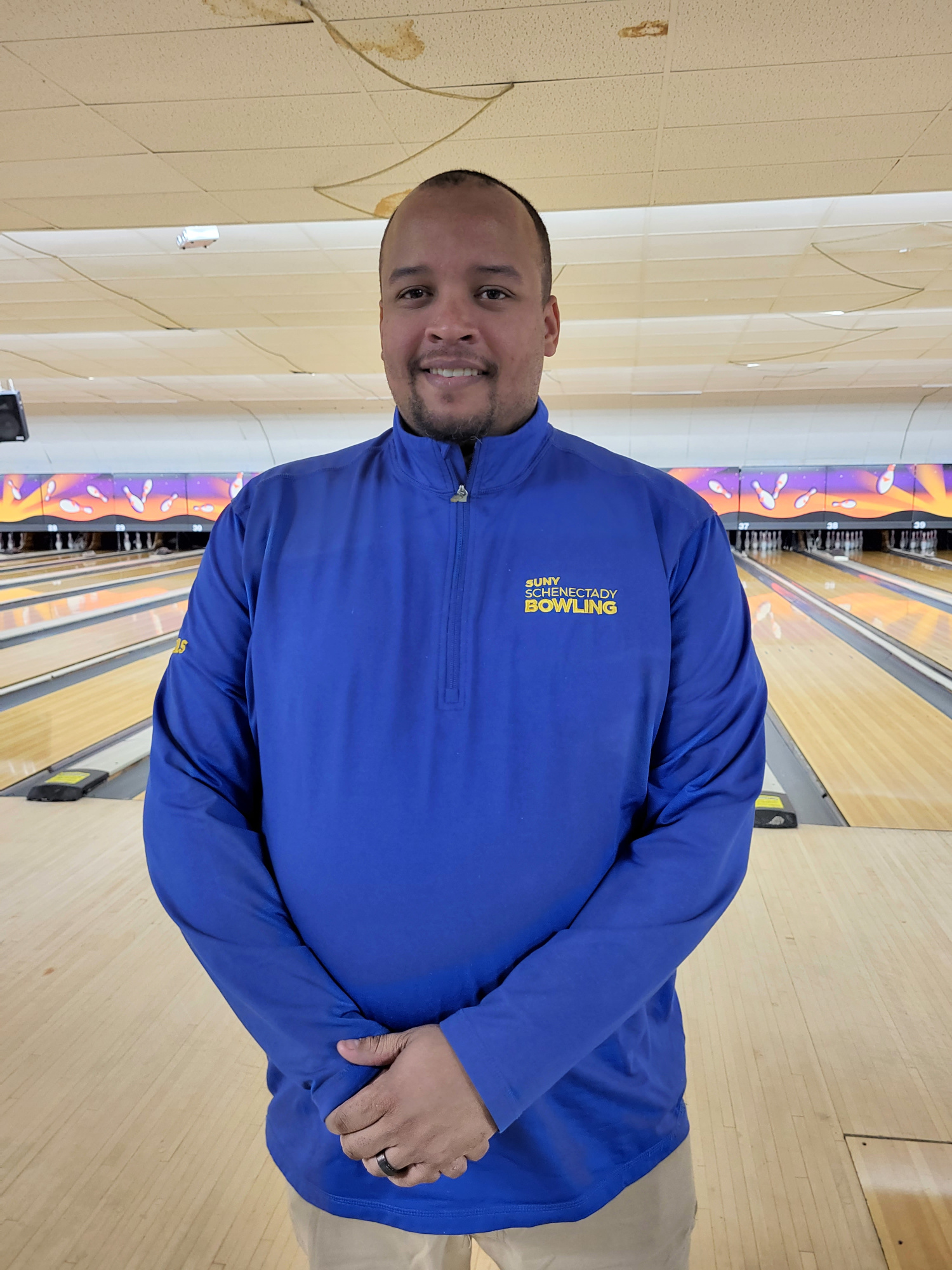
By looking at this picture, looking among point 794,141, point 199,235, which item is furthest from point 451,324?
point 199,235

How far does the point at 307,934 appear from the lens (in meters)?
0.96

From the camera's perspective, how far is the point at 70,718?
4.36m

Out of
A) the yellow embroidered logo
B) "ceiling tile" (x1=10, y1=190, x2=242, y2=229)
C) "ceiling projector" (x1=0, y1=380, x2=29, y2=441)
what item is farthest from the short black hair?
"ceiling projector" (x1=0, y1=380, x2=29, y2=441)

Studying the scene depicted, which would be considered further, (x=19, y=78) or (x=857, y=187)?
(x=857, y=187)

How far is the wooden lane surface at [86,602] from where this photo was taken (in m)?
6.63

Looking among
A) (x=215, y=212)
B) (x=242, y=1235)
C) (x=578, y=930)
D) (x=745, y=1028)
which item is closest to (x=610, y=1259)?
(x=578, y=930)

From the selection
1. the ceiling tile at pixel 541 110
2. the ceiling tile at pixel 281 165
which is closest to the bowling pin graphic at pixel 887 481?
the ceiling tile at pixel 541 110

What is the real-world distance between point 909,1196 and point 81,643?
5616 millimetres

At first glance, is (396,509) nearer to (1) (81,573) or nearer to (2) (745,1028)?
(2) (745,1028)

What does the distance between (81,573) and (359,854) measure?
9.79 meters

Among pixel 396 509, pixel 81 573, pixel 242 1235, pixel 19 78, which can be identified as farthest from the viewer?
pixel 81 573

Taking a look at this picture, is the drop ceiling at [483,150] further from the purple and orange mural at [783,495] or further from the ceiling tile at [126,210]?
the purple and orange mural at [783,495]

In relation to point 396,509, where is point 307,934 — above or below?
below

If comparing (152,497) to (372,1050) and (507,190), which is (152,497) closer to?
(507,190)
